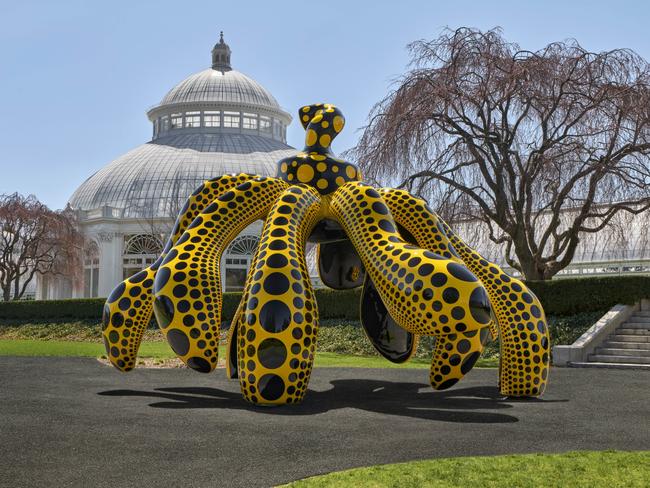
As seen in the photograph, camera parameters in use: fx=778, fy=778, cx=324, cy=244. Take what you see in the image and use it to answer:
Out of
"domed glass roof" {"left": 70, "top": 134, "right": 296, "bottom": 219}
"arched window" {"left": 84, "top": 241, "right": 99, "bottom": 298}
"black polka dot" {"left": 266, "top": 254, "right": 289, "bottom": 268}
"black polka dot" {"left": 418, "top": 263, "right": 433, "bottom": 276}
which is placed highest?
"domed glass roof" {"left": 70, "top": 134, "right": 296, "bottom": 219}

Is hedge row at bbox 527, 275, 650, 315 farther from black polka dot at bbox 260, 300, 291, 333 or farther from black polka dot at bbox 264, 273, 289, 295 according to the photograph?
black polka dot at bbox 260, 300, 291, 333

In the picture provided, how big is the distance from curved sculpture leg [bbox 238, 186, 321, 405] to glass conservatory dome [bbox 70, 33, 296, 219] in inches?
1551

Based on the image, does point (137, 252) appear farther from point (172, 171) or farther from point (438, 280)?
point (438, 280)

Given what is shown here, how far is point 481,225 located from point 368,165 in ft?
12.6

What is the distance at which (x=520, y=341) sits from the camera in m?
9.64

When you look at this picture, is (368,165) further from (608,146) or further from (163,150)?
(163,150)

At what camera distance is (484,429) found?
290 inches

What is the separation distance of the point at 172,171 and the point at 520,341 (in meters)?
47.2

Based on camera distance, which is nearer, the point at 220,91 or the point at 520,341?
the point at 520,341

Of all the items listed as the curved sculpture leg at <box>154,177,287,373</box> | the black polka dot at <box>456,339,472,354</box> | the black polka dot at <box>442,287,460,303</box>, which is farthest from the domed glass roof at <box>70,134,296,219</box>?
the black polka dot at <box>442,287,460,303</box>

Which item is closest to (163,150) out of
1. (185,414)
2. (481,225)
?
(481,225)

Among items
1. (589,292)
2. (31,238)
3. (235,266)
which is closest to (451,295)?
(589,292)

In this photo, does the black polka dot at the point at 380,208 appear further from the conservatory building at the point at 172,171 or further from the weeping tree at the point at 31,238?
the conservatory building at the point at 172,171

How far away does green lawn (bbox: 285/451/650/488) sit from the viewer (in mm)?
5344
